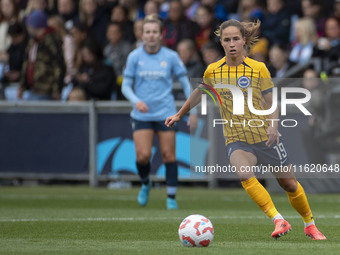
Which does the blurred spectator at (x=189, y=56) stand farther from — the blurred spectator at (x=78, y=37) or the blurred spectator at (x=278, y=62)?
the blurred spectator at (x=78, y=37)

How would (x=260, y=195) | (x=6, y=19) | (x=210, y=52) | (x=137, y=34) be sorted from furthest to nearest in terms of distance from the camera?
1. (x=6, y=19)
2. (x=137, y=34)
3. (x=210, y=52)
4. (x=260, y=195)

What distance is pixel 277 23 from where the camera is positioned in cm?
1716

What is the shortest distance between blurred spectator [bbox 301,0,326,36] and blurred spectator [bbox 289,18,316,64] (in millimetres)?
305

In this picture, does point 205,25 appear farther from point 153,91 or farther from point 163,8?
point 153,91

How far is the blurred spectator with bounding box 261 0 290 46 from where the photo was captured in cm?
1708

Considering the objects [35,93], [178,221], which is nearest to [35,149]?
[35,93]

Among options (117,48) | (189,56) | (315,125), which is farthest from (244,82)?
(117,48)

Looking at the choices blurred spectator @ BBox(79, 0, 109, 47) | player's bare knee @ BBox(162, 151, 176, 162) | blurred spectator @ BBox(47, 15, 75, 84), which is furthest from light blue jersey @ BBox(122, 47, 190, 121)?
blurred spectator @ BBox(79, 0, 109, 47)

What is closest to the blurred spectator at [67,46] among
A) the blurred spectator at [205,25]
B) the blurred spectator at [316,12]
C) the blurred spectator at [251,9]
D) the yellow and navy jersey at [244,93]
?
the blurred spectator at [205,25]

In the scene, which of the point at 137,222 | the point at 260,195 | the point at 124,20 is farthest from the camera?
the point at 124,20

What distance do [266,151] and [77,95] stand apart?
948 centimetres

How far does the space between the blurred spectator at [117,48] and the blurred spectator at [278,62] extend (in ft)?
11.2

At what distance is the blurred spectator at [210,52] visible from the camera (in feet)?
52.2

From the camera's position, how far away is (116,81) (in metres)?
17.5
